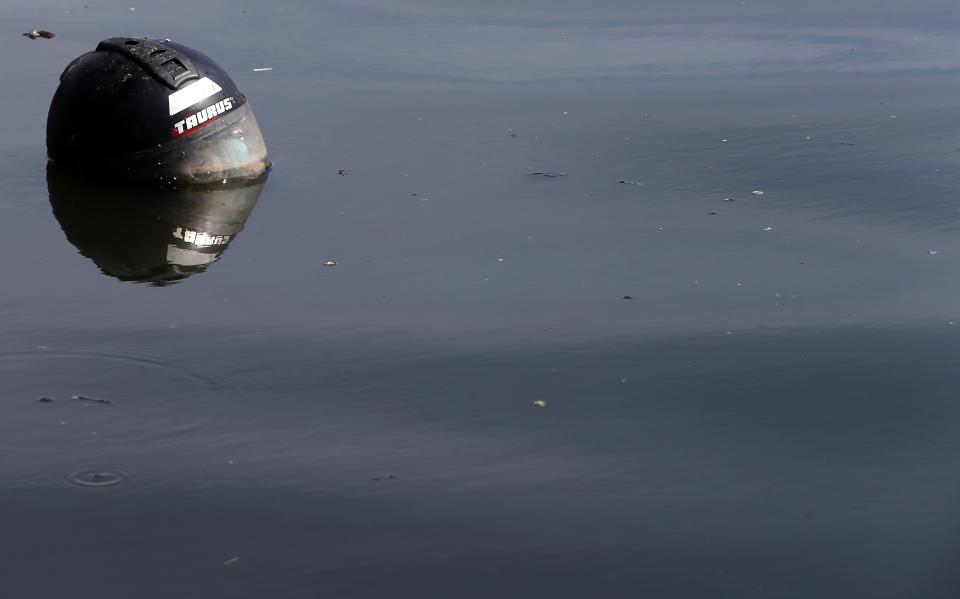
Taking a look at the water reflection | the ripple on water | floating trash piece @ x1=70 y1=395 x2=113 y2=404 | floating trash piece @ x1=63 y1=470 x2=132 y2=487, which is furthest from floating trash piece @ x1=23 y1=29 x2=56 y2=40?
floating trash piece @ x1=63 y1=470 x2=132 y2=487

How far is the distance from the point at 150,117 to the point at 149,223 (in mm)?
776

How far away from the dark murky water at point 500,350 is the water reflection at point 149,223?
34 millimetres

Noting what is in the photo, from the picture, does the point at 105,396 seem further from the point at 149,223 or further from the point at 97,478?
the point at 149,223

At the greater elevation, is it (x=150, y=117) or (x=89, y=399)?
(x=150, y=117)

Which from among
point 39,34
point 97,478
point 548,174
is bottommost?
point 97,478

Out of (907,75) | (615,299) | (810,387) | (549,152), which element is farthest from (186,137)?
(907,75)

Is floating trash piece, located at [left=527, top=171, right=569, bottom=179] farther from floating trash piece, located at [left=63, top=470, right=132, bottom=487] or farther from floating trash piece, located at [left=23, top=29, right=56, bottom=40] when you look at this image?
floating trash piece, located at [left=23, top=29, right=56, bottom=40]

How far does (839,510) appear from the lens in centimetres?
490

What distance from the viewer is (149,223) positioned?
8023mm

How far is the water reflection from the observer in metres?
7.44

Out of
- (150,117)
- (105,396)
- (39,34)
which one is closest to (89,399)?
(105,396)

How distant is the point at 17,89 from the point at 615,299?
6194mm

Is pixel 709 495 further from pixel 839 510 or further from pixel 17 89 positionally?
pixel 17 89

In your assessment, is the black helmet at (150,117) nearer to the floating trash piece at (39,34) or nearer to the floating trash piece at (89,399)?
the floating trash piece at (89,399)
